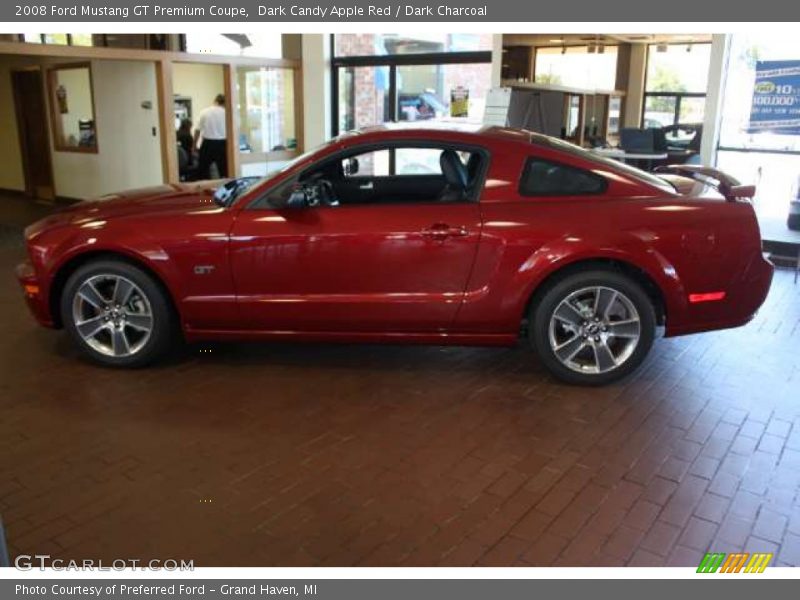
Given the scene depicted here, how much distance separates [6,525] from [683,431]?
3253mm

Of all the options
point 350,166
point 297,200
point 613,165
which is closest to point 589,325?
point 613,165

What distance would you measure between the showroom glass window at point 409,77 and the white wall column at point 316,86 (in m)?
0.15

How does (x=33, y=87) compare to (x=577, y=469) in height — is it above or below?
above

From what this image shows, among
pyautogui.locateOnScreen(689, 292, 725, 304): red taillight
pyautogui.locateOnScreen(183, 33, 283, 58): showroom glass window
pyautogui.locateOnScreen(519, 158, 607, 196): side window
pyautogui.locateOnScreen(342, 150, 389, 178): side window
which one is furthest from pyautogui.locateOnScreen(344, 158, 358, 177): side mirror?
pyautogui.locateOnScreen(183, 33, 283, 58): showroom glass window

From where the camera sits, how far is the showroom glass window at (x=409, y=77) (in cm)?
1014

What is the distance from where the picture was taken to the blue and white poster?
7.98m

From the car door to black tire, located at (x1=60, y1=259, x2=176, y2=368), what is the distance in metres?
0.52

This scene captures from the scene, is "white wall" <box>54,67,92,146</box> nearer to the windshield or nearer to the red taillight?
the windshield

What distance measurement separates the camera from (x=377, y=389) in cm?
429

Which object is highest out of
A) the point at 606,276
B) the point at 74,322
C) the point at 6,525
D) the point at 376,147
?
the point at 376,147

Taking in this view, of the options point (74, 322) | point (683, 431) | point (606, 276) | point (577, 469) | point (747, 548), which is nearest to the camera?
point (747, 548)

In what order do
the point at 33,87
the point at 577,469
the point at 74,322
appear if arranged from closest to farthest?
the point at 577,469 → the point at 74,322 → the point at 33,87

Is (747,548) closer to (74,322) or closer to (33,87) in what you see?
(74,322)

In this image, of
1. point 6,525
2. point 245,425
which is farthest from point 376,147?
point 6,525
